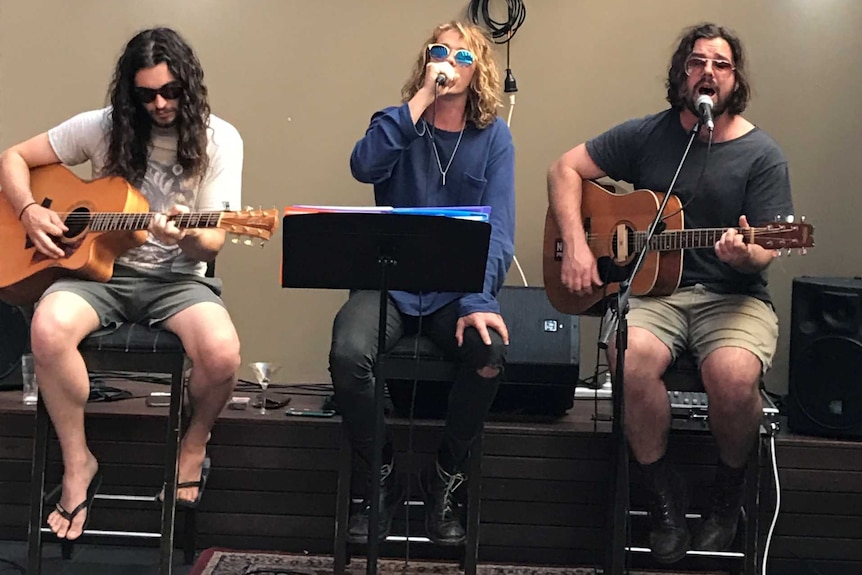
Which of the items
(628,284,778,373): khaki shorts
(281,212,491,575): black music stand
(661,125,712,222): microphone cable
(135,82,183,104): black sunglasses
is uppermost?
(135,82,183,104): black sunglasses

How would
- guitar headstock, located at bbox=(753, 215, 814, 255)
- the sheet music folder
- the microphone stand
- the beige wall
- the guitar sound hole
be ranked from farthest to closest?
the beige wall, the guitar sound hole, guitar headstock, located at bbox=(753, 215, 814, 255), the microphone stand, the sheet music folder

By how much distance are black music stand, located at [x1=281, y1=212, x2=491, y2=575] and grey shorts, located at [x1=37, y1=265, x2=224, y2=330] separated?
516 millimetres

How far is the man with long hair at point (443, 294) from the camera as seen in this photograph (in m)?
2.10

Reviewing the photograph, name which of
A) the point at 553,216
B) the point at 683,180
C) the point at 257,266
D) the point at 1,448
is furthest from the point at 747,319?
the point at 1,448

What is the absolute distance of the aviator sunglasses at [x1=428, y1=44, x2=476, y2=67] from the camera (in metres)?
2.08

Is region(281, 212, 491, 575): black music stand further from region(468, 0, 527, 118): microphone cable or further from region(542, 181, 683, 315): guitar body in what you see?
region(468, 0, 527, 118): microphone cable

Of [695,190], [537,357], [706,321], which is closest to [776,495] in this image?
[706,321]

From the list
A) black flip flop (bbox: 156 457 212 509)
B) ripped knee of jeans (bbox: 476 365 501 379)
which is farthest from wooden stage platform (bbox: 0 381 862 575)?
ripped knee of jeans (bbox: 476 365 501 379)

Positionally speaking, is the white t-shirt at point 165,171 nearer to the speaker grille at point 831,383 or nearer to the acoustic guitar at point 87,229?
the acoustic guitar at point 87,229

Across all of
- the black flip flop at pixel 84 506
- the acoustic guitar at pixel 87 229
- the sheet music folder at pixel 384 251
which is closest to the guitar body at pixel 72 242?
the acoustic guitar at pixel 87 229

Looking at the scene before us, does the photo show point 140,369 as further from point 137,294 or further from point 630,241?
point 630,241

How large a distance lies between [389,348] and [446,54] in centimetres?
69

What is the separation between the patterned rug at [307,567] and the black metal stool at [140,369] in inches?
9.2

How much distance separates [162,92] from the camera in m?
2.25
